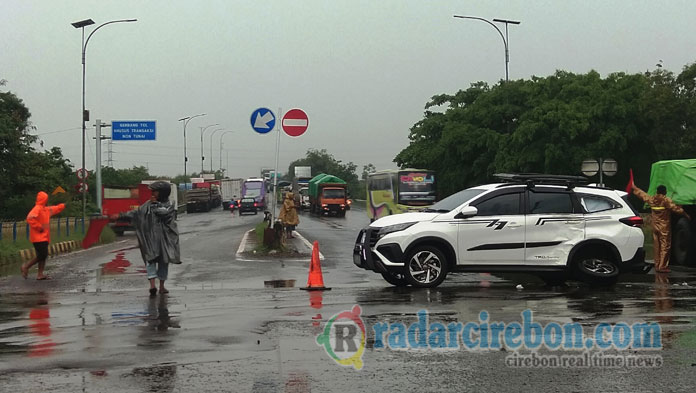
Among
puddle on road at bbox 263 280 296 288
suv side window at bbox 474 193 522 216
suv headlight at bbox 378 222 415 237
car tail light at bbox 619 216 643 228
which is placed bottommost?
puddle on road at bbox 263 280 296 288

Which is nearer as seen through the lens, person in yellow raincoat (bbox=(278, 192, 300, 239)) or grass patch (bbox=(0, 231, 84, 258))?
grass patch (bbox=(0, 231, 84, 258))

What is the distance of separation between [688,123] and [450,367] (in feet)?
139

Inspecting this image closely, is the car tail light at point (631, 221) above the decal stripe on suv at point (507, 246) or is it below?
above

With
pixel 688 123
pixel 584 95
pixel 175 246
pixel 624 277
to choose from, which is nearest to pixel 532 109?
pixel 584 95

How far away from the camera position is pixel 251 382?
22.3 feet

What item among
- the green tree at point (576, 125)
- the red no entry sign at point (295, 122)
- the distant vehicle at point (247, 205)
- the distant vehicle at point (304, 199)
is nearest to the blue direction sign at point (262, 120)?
the red no entry sign at point (295, 122)

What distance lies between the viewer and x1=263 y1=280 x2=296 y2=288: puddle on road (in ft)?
48.0

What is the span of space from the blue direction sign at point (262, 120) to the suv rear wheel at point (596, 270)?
959 cm

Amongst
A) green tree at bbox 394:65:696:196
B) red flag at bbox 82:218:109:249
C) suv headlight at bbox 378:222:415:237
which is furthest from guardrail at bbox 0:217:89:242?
green tree at bbox 394:65:696:196

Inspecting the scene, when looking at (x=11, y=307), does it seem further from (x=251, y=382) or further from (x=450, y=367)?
(x=450, y=367)

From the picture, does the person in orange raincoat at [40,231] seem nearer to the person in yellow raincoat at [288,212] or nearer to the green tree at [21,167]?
the person in yellow raincoat at [288,212]

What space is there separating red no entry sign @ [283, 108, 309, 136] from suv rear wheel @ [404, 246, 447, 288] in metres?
7.60

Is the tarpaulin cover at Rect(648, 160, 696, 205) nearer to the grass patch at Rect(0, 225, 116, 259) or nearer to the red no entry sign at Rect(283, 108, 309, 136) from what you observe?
the red no entry sign at Rect(283, 108, 309, 136)

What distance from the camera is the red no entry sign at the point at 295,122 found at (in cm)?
2078
